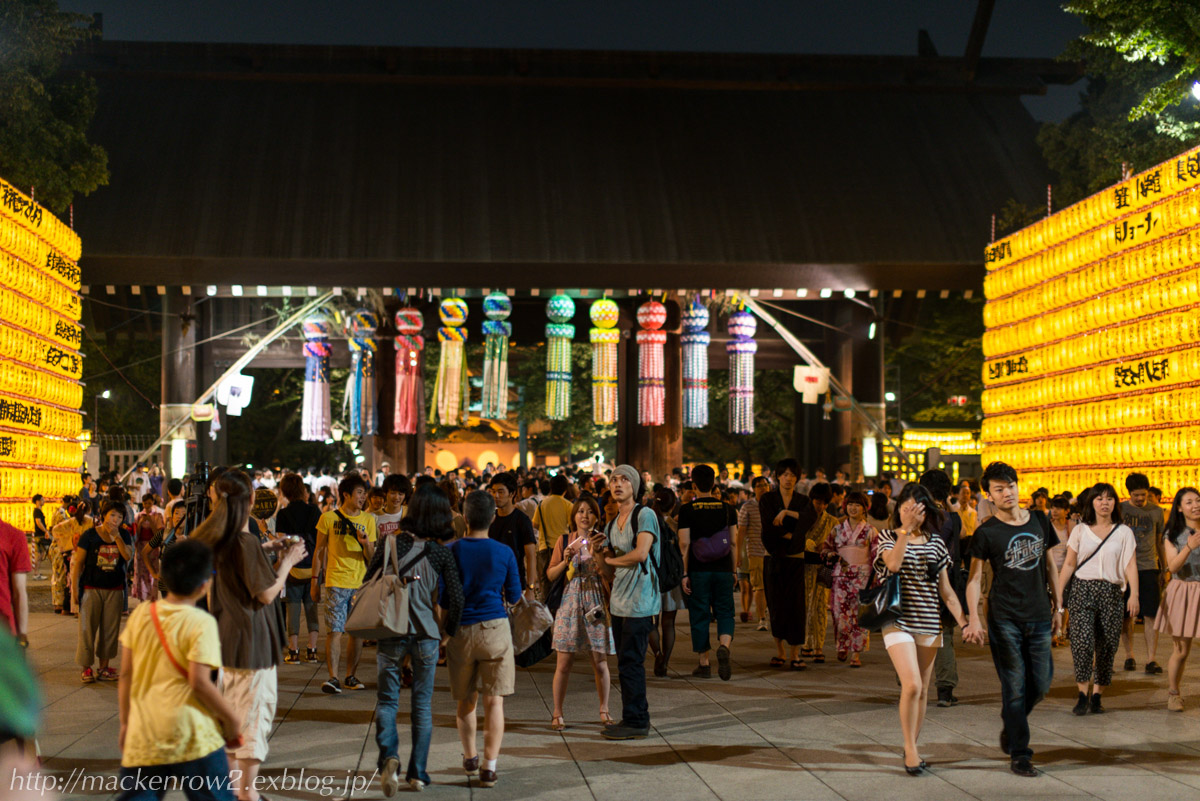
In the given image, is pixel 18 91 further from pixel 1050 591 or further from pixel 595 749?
pixel 1050 591

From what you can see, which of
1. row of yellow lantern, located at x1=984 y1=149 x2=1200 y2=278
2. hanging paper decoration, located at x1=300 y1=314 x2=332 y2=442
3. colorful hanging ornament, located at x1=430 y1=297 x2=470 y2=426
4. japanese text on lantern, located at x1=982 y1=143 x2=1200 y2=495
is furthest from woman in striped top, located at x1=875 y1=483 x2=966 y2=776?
hanging paper decoration, located at x1=300 y1=314 x2=332 y2=442

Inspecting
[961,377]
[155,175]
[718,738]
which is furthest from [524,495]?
[961,377]

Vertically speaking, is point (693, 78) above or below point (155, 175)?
above

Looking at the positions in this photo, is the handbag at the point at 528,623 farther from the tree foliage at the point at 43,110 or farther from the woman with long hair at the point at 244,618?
the tree foliage at the point at 43,110

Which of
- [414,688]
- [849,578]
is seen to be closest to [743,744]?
[414,688]

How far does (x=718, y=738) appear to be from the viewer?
25.3ft

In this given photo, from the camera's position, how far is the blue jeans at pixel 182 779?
4.38m

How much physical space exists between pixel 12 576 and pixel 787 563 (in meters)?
6.74

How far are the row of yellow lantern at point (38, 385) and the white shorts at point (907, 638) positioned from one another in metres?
11.3

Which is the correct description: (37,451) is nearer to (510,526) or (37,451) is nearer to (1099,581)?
(510,526)

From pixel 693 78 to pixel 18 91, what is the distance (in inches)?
558

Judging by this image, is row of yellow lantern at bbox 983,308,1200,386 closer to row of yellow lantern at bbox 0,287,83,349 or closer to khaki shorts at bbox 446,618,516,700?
khaki shorts at bbox 446,618,516,700

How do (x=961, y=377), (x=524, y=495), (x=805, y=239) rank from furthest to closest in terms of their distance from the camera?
(x=961, y=377) < (x=805, y=239) < (x=524, y=495)

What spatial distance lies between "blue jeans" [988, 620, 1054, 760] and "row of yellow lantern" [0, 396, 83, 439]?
1168 cm
